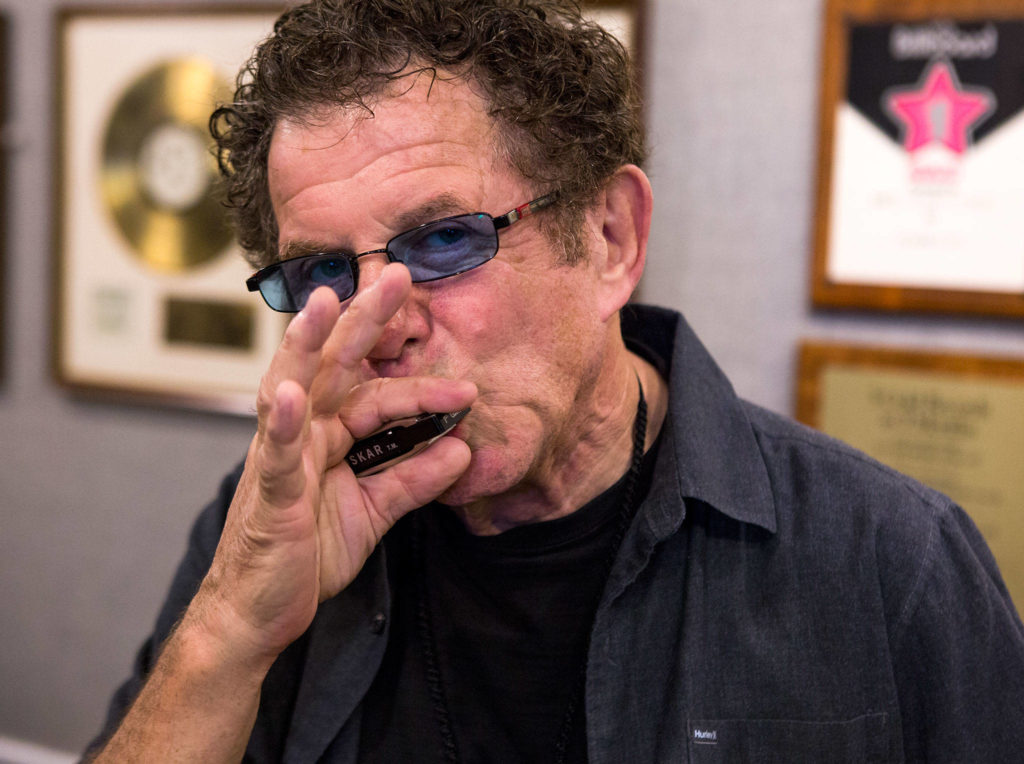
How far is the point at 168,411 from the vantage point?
234 cm

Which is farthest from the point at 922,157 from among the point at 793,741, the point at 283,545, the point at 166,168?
the point at 166,168

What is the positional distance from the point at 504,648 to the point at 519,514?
172 millimetres

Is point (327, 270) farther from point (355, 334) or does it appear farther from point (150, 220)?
point (150, 220)

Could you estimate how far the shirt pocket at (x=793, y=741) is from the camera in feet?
3.43

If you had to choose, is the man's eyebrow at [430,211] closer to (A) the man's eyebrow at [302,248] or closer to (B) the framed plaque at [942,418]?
(A) the man's eyebrow at [302,248]

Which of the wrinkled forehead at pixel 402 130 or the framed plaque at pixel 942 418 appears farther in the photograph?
the framed plaque at pixel 942 418

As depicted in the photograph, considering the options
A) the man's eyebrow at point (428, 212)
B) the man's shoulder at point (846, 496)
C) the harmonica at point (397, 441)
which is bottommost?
the man's shoulder at point (846, 496)

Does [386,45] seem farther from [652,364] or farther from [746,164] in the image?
[746,164]

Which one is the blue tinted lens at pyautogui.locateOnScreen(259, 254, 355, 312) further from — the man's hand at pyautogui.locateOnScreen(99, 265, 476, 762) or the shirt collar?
the shirt collar

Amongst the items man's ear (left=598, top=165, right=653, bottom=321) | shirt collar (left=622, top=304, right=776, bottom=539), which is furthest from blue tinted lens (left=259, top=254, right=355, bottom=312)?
shirt collar (left=622, top=304, right=776, bottom=539)

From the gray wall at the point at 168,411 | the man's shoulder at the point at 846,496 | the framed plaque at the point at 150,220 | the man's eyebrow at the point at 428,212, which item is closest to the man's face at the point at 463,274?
the man's eyebrow at the point at 428,212

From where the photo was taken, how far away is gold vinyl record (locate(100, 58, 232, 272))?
2.16m

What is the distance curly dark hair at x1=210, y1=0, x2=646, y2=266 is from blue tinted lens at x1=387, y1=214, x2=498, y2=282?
0.34ft

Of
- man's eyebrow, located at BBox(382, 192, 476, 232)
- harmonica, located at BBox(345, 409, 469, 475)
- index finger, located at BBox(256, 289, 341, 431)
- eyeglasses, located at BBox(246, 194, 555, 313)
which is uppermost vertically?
man's eyebrow, located at BBox(382, 192, 476, 232)
